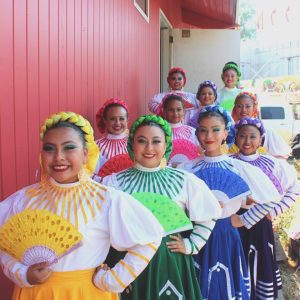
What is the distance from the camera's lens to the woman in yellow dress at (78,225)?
1912 mm

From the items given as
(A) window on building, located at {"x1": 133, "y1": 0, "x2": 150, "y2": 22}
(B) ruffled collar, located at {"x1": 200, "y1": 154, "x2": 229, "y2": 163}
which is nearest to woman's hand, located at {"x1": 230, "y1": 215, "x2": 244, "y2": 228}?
(B) ruffled collar, located at {"x1": 200, "y1": 154, "x2": 229, "y2": 163}

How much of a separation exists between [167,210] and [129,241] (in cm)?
52

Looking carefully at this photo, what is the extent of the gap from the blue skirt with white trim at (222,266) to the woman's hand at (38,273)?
130 cm

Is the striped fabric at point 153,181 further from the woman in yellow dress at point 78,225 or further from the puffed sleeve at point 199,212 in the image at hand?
the woman in yellow dress at point 78,225

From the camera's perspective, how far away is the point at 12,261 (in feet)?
6.39

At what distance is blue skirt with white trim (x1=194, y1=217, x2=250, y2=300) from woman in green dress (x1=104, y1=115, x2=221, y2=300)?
363 millimetres

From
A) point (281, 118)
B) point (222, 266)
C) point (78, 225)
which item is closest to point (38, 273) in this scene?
→ point (78, 225)

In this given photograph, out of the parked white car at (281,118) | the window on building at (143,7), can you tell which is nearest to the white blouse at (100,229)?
the window on building at (143,7)

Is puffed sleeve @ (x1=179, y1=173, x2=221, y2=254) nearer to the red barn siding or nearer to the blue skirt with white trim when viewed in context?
the blue skirt with white trim

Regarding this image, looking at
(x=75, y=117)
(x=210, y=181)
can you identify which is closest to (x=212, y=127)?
(x=210, y=181)

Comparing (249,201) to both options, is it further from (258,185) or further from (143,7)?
(143,7)

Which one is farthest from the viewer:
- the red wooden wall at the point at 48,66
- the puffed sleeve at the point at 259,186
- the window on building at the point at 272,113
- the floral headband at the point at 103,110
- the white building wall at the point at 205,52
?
the window on building at the point at 272,113

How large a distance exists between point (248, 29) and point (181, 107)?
1808 inches

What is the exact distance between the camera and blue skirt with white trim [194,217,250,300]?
9.32 ft
